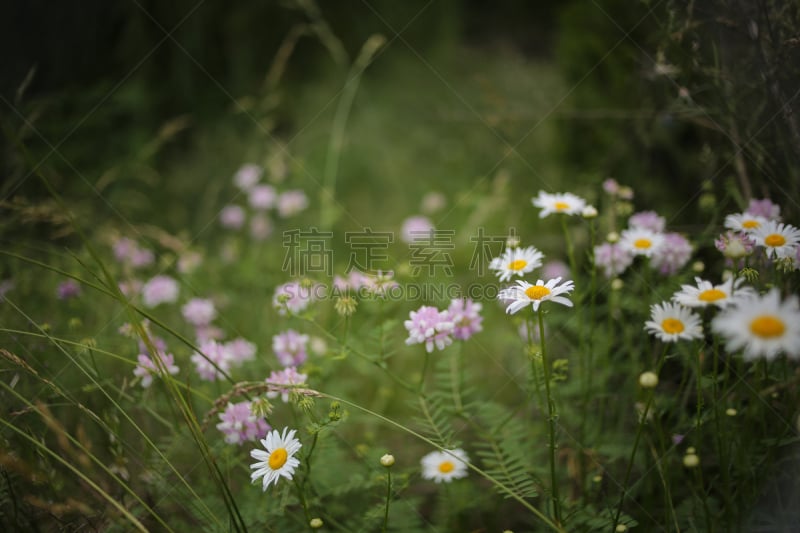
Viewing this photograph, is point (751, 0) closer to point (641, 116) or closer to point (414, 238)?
point (641, 116)

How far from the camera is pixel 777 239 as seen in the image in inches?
39.0

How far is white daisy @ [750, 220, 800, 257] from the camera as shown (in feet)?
3.18

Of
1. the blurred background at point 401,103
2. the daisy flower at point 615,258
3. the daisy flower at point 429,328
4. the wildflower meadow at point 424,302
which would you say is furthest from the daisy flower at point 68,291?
the daisy flower at point 615,258

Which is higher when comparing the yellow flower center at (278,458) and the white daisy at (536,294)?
the white daisy at (536,294)

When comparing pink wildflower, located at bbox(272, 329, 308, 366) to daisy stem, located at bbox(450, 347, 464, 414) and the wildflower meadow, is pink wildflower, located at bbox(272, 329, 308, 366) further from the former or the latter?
daisy stem, located at bbox(450, 347, 464, 414)

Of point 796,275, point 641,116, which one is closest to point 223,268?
point 641,116

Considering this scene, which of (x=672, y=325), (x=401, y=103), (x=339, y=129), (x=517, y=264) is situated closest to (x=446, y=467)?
(x=517, y=264)

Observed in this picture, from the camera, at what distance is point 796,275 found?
113 cm

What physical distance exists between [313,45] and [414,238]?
2.68 m

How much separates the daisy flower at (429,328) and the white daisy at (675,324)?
37cm

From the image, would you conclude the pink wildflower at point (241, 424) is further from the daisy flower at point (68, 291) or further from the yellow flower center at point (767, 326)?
the yellow flower center at point (767, 326)

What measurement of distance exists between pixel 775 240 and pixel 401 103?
3227 mm

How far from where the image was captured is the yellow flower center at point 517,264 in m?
1.14

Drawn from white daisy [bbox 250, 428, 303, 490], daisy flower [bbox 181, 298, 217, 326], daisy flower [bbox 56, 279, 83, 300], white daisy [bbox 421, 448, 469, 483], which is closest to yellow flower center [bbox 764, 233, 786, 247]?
white daisy [bbox 421, 448, 469, 483]
